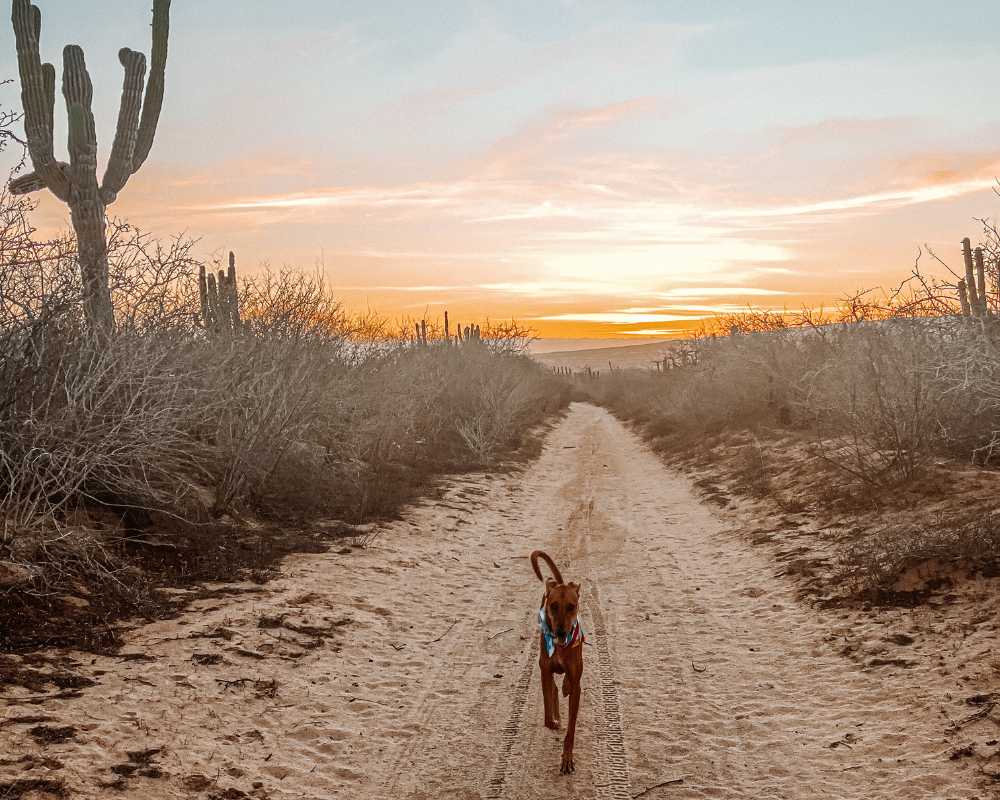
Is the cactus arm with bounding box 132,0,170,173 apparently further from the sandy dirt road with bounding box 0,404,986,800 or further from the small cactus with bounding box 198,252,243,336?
the sandy dirt road with bounding box 0,404,986,800

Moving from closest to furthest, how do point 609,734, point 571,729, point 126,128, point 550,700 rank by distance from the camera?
point 571,729
point 550,700
point 609,734
point 126,128

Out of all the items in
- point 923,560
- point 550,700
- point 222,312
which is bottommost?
point 550,700

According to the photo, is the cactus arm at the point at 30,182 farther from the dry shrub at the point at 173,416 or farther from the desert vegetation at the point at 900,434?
the desert vegetation at the point at 900,434

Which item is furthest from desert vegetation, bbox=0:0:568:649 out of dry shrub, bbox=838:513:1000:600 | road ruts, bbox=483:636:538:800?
dry shrub, bbox=838:513:1000:600

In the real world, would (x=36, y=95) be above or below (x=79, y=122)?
above

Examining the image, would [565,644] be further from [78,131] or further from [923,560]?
[78,131]

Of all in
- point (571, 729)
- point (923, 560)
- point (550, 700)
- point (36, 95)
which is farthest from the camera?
point (36, 95)

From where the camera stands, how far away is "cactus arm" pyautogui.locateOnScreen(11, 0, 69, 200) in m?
11.8

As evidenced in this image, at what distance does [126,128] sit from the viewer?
12.6 meters

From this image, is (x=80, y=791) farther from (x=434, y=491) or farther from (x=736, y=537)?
(x=434, y=491)

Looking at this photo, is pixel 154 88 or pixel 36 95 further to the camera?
pixel 154 88

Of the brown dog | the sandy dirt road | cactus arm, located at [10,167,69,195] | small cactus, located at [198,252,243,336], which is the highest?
cactus arm, located at [10,167,69,195]

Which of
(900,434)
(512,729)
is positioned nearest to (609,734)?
(512,729)

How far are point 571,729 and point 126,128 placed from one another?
1156cm
